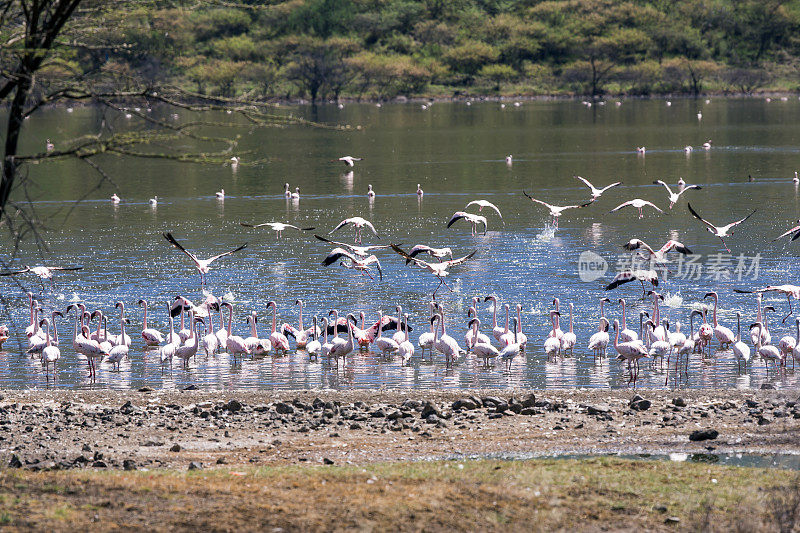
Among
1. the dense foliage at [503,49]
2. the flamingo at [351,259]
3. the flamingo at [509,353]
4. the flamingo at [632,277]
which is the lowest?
the flamingo at [509,353]

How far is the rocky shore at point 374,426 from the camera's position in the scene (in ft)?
41.0

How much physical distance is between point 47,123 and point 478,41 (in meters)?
58.4

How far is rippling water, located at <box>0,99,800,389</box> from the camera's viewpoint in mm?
18469

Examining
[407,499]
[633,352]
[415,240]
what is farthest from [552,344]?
[415,240]

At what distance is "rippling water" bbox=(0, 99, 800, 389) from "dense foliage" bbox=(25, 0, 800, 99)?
58381 millimetres

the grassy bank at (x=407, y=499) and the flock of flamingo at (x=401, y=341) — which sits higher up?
the flock of flamingo at (x=401, y=341)

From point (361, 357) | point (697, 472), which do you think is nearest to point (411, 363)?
point (361, 357)

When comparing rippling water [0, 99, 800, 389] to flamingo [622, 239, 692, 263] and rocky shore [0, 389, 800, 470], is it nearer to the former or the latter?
flamingo [622, 239, 692, 263]

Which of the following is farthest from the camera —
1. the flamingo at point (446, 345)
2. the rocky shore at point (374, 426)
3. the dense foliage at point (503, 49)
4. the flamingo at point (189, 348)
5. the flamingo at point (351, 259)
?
the dense foliage at point (503, 49)

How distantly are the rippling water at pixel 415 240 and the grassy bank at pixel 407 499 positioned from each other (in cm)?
283

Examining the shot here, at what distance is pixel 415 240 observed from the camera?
33031 millimetres

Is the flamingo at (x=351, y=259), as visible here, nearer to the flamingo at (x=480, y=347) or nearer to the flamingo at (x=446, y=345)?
the flamingo at (x=480, y=347)

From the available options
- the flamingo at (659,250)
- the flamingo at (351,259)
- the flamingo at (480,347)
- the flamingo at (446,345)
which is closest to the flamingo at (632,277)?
the flamingo at (659,250)

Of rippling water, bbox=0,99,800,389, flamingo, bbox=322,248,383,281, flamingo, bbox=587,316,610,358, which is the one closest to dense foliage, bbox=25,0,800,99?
Result: rippling water, bbox=0,99,800,389
